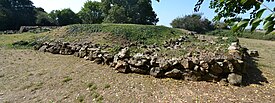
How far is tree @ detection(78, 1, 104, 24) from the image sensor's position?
37.2m

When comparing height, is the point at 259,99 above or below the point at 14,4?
below

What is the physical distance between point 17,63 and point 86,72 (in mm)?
3416

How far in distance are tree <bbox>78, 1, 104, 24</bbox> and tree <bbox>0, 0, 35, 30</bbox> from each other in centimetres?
713

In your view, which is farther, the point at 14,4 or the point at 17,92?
the point at 14,4

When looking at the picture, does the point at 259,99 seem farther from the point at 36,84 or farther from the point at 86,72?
the point at 36,84

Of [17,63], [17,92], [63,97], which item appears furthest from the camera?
[17,63]

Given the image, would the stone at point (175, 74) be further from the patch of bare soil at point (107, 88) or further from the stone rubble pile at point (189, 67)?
the patch of bare soil at point (107, 88)

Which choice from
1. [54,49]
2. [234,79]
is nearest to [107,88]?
[234,79]

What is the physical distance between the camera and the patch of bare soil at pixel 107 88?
5.27m

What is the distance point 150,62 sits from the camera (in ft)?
22.1

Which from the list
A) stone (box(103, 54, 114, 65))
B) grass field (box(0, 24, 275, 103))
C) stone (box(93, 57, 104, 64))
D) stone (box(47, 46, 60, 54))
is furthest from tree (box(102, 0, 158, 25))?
grass field (box(0, 24, 275, 103))

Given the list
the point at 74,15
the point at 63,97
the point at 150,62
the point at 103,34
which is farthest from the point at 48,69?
the point at 74,15

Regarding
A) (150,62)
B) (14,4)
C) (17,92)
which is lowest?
(17,92)

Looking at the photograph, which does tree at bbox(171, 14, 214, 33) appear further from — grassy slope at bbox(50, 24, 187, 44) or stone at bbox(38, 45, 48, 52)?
stone at bbox(38, 45, 48, 52)
